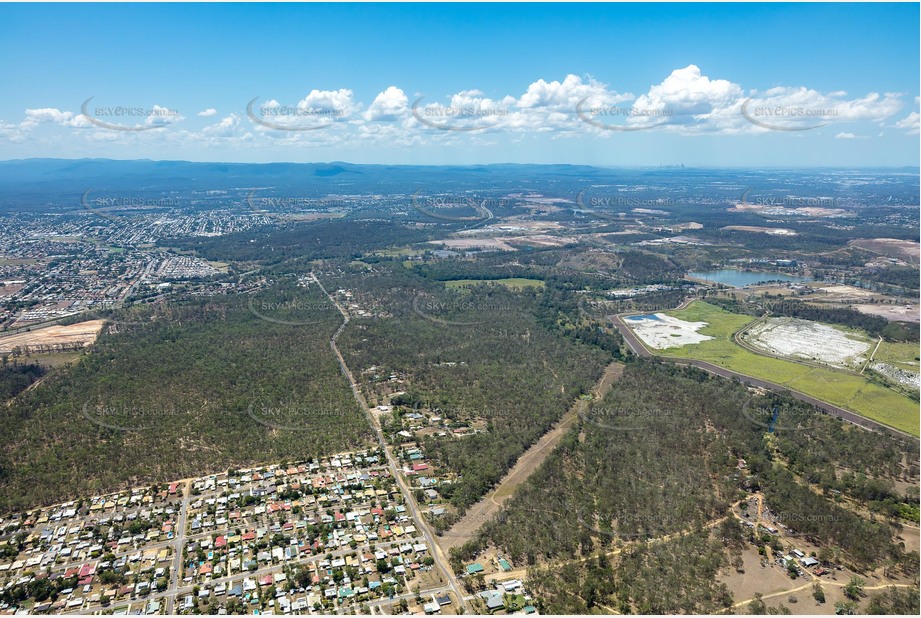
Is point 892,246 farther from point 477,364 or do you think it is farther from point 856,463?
point 477,364

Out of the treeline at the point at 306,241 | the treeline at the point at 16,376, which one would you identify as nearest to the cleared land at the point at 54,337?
A: the treeline at the point at 16,376

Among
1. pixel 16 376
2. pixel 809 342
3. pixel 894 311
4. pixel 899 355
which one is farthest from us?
pixel 894 311

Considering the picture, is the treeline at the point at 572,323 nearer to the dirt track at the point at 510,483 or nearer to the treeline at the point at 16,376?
the dirt track at the point at 510,483

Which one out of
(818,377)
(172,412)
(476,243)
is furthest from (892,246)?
(172,412)

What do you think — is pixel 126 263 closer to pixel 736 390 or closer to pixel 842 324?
pixel 736 390

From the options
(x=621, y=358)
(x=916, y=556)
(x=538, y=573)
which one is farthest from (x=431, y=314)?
(x=916, y=556)

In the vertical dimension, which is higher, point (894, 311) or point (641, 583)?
point (894, 311)
